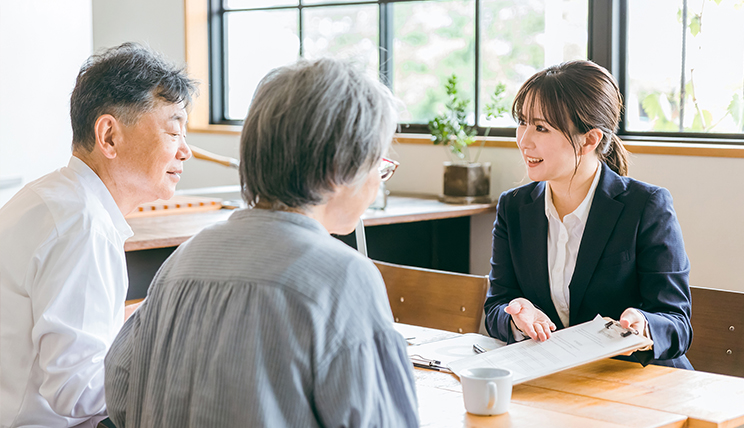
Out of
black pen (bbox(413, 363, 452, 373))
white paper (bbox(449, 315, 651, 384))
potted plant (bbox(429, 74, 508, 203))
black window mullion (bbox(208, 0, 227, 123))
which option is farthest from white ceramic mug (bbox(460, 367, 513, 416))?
black window mullion (bbox(208, 0, 227, 123))

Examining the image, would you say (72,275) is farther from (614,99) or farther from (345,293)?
(614,99)

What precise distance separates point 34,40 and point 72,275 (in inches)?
83.6

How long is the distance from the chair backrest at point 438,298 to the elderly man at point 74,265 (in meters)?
0.95

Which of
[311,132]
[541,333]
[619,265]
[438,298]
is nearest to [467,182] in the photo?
[438,298]

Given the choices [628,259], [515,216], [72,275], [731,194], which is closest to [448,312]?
[515,216]

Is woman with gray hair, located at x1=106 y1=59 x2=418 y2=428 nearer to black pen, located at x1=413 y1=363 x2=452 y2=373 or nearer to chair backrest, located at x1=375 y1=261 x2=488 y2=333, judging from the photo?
black pen, located at x1=413 y1=363 x2=452 y2=373

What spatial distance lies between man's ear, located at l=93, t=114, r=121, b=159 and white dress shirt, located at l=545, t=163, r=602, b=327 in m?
1.01

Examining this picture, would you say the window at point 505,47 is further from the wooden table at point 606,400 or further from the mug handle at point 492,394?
the mug handle at point 492,394

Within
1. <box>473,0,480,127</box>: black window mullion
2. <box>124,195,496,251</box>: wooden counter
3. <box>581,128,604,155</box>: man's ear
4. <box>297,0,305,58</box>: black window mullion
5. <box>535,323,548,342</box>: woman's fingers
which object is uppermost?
<box>297,0,305,58</box>: black window mullion

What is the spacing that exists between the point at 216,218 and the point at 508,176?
4.89 ft

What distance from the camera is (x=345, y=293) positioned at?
0.85m

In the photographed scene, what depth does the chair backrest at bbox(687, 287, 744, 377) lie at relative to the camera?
70.3 inches

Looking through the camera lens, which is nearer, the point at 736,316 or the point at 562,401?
the point at 562,401

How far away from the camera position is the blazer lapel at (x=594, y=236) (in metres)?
1.72
